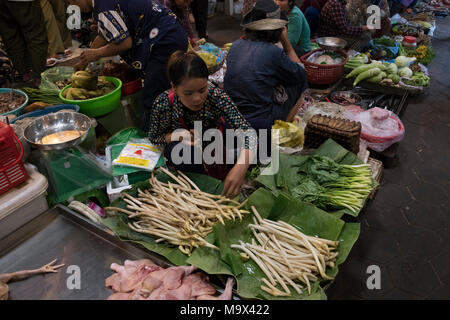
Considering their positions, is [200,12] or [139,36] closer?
[139,36]

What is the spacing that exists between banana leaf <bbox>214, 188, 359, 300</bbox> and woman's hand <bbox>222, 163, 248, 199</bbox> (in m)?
0.22

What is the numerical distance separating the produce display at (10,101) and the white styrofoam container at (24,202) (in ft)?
3.56

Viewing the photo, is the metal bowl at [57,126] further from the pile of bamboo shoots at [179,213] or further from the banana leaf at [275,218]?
the banana leaf at [275,218]

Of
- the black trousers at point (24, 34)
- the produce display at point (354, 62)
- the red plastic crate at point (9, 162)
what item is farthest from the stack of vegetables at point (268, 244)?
the black trousers at point (24, 34)

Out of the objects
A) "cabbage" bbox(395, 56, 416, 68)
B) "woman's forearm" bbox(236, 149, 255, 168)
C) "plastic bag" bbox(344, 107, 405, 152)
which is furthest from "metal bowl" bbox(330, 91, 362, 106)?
"woman's forearm" bbox(236, 149, 255, 168)

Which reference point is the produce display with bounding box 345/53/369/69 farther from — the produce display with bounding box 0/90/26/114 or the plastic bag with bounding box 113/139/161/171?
the produce display with bounding box 0/90/26/114

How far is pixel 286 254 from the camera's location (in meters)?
2.26

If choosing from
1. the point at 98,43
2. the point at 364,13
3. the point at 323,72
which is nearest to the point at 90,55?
the point at 98,43

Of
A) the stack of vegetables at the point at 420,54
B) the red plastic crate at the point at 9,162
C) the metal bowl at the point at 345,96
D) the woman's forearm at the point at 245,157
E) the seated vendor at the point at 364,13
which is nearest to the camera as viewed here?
the red plastic crate at the point at 9,162

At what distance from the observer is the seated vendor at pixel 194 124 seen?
8.66 feet

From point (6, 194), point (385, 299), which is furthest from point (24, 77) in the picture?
point (385, 299)

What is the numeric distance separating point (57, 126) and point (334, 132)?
8.97ft

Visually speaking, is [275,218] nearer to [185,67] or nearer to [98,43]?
[185,67]

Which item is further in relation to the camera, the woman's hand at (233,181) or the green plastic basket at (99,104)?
the green plastic basket at (99,104)
